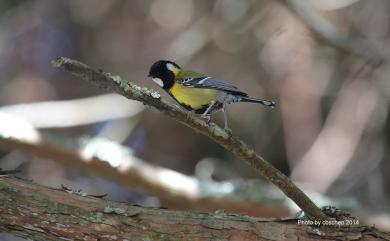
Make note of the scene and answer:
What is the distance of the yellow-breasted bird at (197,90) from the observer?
2.94 metres

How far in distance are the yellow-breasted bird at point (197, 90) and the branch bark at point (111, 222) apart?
0.75 meters

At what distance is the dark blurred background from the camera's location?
463 cm

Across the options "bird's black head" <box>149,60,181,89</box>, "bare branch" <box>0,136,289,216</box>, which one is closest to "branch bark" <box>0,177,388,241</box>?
"bird's black head" <box>149,60,181,89</box>

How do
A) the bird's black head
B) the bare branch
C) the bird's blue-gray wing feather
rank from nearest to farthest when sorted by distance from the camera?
the bird's blue-gray wing feather, the bird's black head, the bare branch

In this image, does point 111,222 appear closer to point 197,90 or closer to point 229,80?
point 197,90

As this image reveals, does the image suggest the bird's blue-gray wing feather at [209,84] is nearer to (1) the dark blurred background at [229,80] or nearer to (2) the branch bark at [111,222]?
(2) the branch bark at [111,222]

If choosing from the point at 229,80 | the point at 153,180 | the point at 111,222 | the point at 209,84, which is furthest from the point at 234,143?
the point at 229,80

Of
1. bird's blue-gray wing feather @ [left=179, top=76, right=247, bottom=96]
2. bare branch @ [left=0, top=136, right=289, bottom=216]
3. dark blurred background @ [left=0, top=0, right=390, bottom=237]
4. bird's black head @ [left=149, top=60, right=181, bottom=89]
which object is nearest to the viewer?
bird's blue-gray wing feather @ [left=179, top=76, right=247, bottom=96]

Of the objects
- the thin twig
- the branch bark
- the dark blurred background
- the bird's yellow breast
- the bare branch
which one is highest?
the dark blurred background

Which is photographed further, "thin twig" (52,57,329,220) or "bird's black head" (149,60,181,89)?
"bird's black head" (149,60,181,89)

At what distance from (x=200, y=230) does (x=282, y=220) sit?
0.98ft

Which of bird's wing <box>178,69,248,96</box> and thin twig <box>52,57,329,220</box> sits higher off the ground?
bird's wing <box>178,69,248,96</box>

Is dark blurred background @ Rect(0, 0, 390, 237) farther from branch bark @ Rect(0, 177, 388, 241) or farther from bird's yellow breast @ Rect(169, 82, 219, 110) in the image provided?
branch bark @ Rect(0, 177, 388, 241)

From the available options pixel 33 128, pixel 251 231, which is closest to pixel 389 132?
pixel 33 128
